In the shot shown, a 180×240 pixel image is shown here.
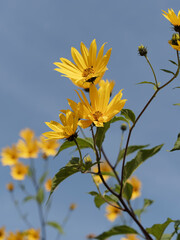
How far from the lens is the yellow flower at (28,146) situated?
4.04m

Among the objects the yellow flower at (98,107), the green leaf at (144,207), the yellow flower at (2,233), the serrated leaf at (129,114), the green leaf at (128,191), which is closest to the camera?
the yellow flower at (98,107)

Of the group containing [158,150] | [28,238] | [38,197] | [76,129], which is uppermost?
[38,197]

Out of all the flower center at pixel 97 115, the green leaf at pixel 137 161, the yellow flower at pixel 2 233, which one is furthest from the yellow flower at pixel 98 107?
the yellow flower at pixel 2 233

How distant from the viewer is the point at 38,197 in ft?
11.7

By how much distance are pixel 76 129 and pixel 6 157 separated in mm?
3966

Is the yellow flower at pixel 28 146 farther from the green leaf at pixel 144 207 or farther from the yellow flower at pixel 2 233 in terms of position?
the green leaf at pixel 144 207

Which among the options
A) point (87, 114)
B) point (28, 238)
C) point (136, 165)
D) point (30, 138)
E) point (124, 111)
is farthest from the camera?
point (30, 138)

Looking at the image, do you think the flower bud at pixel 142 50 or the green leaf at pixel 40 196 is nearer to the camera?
the flower bud at pixel 142 50

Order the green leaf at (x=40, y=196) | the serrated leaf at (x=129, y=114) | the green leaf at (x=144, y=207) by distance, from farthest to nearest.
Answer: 1. the green leaf at (x=40, y=196)
2. the green leaf at (x=144, y=207)
3. the serrated leaf at (x=129, y=114)

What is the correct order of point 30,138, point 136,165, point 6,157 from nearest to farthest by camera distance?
point 136,165, point 30,138, point 6,157

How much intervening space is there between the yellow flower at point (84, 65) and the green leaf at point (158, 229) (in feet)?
2.12

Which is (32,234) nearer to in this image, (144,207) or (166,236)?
(144,207)

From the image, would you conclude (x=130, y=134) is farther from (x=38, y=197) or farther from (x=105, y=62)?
(x=38, y=197)

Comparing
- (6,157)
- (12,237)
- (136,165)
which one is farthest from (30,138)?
(136,165)
